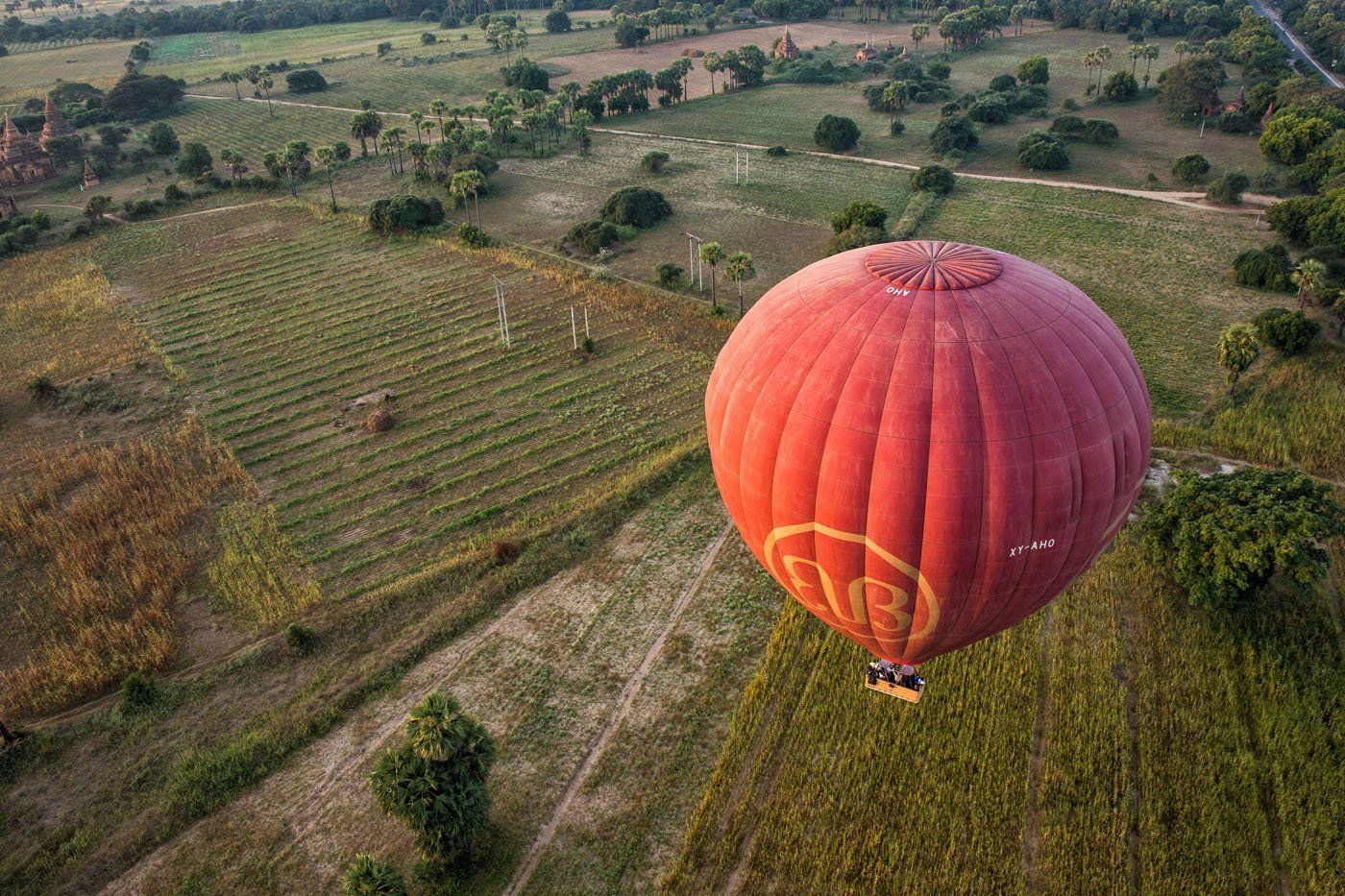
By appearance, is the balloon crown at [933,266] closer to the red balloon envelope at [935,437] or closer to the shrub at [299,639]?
the red balloon envelope at [935,437]

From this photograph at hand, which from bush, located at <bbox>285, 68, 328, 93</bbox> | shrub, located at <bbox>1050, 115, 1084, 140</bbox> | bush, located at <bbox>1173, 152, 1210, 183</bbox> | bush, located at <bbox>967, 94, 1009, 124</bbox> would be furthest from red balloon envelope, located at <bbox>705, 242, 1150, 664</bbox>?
bush, located at <bbox>285, 68, 328, 93</bbox>

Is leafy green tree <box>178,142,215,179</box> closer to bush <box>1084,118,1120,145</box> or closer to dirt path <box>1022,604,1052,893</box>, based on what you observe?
dirt path <box>1022,604,1052,893</box>

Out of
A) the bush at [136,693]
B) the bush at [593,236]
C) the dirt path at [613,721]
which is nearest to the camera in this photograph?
the dirt path at [613,721]

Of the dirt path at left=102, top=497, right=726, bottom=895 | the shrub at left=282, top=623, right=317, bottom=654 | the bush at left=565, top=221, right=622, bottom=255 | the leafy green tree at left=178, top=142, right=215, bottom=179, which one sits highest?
the leafy green tree at left=178, top=142, right=215, bottom=179

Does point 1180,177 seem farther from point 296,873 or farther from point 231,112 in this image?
point 231,112

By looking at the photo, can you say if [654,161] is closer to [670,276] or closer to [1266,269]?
[670,276]

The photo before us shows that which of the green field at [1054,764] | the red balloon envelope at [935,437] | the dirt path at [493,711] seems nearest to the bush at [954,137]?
the dirt path at [493,711]

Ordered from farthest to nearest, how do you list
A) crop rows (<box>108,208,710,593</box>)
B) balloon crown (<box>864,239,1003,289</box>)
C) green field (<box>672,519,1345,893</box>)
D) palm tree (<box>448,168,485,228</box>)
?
palm tree (<box>448,168,485,228</box>), crop rows (<box>108,208,710,593</box>), green field (<box>672,519,1345,893</box>), balloon crown (<box>864,239,1003,289</box>)
